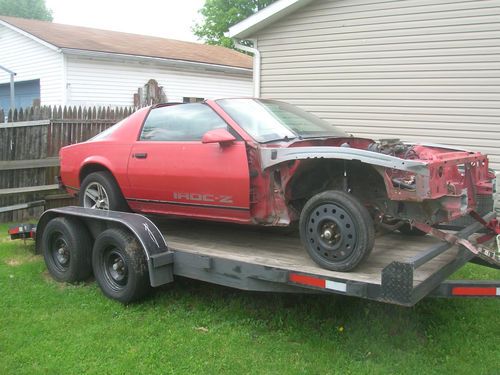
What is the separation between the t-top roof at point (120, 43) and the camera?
16.3 meters

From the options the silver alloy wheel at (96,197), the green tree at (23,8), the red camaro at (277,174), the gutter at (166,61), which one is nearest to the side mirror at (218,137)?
the red camaro at (277,174)

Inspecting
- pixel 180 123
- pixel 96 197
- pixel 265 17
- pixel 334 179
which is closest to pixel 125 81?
pixel 265 17

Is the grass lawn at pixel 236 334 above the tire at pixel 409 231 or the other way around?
the other way around

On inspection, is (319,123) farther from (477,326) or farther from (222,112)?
(477,326)

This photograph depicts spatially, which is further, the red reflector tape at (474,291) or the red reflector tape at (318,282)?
the red reflector tape at (474,291)

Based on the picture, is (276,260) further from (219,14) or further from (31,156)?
(219,14)

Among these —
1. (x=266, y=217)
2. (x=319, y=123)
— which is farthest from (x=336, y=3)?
(x=266, y=217)

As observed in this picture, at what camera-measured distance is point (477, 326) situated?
443 cm

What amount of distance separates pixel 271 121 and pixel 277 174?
2.30 ft

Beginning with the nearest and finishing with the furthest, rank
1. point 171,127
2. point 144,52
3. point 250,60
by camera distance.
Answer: point 171,127 < point 144,52 < point 250,60

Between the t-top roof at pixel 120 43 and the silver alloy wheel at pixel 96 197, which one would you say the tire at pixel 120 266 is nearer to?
the silver alloy wheel at pixel 96 197

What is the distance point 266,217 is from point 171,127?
1.48m

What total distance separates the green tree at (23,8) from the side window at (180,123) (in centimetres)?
6770

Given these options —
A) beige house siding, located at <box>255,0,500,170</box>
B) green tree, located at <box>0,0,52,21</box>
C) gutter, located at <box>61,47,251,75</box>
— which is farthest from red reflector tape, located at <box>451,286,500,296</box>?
green tree, located at <box>0,0,52,21</box>
